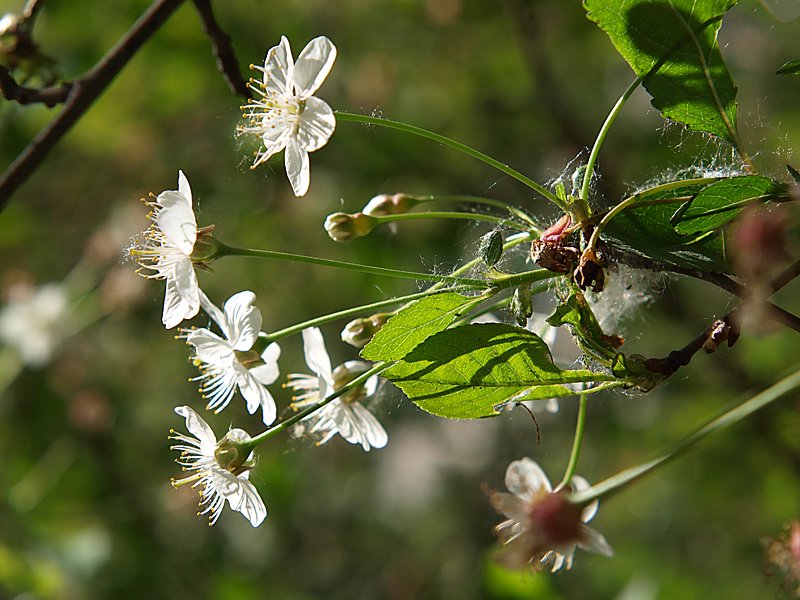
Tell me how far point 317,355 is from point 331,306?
1.52m

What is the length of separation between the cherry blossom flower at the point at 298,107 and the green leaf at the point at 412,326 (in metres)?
0.14

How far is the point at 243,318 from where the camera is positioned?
0.86 metres

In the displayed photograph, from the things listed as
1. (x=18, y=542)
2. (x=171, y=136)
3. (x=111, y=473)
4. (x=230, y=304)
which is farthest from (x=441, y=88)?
(x=230, y=304)

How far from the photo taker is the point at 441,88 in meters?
2.51

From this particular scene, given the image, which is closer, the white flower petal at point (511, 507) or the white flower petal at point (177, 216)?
the white flower petal at point (177, 216)

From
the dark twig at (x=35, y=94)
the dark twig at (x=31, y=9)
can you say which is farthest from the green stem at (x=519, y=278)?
the dark twig at (x=31, y=9)

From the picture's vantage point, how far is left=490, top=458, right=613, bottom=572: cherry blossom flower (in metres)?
0.64

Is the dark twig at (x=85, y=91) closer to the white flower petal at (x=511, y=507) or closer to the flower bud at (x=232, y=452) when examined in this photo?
the flower bud at (x=232, y=452)

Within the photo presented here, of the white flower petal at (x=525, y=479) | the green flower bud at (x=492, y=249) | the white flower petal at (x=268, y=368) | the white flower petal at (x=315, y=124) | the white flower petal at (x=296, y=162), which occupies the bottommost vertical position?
the white flower petal at (x=525, y=479)

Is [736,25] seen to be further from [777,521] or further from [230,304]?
[230,304]

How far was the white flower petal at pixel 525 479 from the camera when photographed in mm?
1014

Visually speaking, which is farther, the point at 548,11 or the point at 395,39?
the point at 395,39

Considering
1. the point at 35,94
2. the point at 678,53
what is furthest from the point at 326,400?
the point at 35,94

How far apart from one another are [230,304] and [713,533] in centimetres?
190
